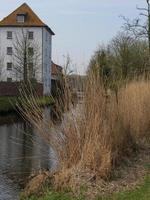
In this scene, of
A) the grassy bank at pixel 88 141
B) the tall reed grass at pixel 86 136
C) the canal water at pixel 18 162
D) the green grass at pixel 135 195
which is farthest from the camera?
the canal water at pixel 18 162

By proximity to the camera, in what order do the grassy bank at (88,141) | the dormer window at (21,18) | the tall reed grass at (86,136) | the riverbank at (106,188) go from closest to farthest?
the riverbank at (106,188) → the grassy bank at (88,141) → the tall reed grass at (86,136) → the dormer window at (21,18)

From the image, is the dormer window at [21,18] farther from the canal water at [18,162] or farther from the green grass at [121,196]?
the green grass at [121,196]

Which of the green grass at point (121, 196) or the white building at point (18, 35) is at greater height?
the white building at point (18, 35)

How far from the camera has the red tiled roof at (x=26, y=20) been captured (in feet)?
240

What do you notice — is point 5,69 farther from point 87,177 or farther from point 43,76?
point 87,177

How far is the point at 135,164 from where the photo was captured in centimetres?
1053

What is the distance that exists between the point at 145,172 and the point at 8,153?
6.34 metres

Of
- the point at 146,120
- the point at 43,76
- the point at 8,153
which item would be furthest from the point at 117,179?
the point at 43,76

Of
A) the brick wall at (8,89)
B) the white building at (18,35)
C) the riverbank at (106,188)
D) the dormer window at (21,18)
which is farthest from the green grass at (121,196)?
the dormer window at (21,18)

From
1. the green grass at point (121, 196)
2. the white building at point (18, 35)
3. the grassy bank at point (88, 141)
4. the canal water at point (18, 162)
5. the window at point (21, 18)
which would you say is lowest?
the canal water at point (18, 162)

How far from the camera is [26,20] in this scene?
74.9 m

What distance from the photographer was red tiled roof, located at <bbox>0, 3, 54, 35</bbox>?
7325 centimetres

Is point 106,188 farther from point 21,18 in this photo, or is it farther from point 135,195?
point 21,18

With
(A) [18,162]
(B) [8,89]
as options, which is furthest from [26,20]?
(A) [18,162]
